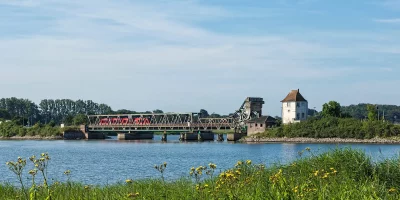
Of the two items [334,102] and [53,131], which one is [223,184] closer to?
[334,102]

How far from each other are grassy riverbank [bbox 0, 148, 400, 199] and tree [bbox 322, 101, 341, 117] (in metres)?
115

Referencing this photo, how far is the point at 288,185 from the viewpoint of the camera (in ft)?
44.5

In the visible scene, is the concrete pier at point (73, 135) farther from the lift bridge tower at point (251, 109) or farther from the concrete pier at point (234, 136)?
the concrete pier at point (234, 136)

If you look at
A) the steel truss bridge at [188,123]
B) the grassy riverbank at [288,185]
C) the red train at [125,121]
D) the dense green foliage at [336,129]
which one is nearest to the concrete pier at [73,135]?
the steel truss bridge at [188,123]

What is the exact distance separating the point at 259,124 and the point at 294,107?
8.69 metres

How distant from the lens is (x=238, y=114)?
151 meters

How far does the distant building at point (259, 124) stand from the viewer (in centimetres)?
12850

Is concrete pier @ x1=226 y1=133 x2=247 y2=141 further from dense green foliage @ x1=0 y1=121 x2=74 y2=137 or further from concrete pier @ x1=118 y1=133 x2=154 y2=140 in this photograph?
dense green foliage @ x1=0 y1=121 x2=74 y2=137

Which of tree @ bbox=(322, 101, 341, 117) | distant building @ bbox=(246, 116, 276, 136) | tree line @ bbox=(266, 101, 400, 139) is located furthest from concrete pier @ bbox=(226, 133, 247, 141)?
tree @ bbox=(322, 101, 341, 117)

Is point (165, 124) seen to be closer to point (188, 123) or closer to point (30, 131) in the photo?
point (188, 123)

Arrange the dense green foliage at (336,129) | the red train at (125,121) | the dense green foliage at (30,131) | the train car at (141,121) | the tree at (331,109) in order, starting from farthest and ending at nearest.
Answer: the dense green foliage at (30,131), the red train at (125,121), the train car at (141,121), the tree at (331,109), the dense green foliage at (336,129)

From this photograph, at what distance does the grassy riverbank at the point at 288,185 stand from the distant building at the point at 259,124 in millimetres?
109809

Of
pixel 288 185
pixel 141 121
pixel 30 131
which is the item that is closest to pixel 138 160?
pixel 288 185

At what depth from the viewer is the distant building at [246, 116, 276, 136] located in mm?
128500
